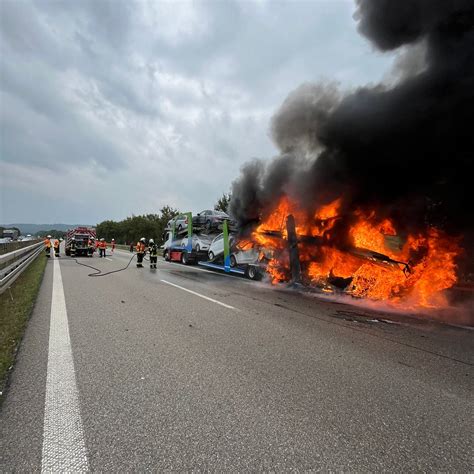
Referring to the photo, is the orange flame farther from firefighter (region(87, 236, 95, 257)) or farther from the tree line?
the tree line

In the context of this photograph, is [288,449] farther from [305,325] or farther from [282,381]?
[305,325]

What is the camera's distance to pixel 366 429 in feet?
7.91

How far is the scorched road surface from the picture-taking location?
2.09 metres

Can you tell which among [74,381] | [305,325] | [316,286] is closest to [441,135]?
[316,286]

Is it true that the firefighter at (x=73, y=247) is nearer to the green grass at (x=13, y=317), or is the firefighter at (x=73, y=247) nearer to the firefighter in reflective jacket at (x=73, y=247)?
the firefighter in reflective jacket at (x=73, y=247)

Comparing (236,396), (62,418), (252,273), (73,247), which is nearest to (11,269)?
(252,273)

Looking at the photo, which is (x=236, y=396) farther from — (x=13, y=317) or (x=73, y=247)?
(x=73, y=247)

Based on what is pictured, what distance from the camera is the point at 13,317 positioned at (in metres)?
5.53

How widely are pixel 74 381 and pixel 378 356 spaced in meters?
3.38

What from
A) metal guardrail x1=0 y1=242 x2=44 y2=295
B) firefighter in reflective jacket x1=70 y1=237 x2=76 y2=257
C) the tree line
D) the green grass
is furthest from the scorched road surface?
the tree line

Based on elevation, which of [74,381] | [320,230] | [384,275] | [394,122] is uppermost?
[394,122]

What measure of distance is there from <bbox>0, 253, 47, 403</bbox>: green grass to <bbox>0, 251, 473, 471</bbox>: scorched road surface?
134mm

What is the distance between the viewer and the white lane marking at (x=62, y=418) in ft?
6.57

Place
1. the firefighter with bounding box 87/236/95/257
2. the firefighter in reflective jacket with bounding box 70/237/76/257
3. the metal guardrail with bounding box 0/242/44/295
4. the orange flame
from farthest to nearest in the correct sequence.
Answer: the firefighter with bounding box 87/236/95/257 < the firefighter in reflective jacket with bounding box 70/237/76/257 < the orange flame < the metal guardrail with bounding box 0/242/44/295
